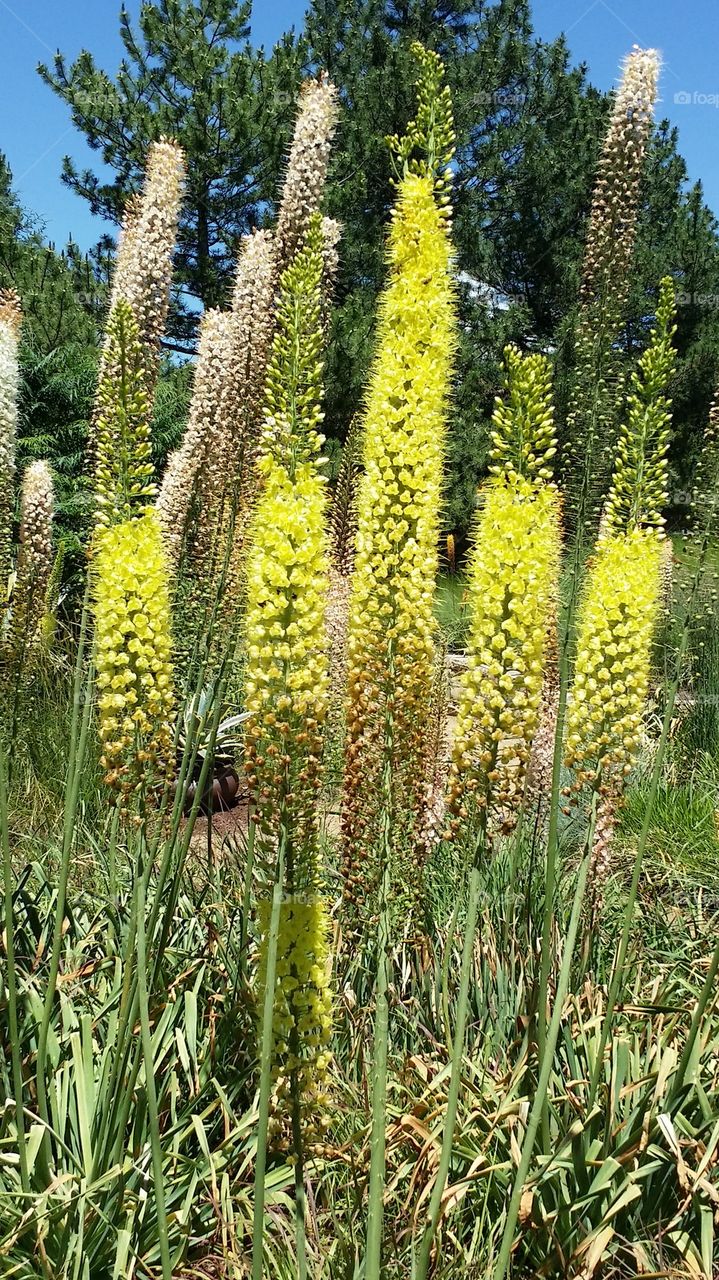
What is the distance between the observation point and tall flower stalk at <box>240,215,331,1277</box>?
1838 mm

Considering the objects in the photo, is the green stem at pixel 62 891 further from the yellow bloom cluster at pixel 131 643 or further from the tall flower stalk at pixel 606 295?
the tall flower stalk at pixel 606 295

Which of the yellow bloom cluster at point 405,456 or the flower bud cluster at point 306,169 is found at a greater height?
the flower bud cluster at point 306,169

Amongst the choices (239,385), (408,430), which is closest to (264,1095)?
(408,430)

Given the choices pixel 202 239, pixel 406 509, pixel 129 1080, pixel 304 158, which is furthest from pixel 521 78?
pixel 129 1080

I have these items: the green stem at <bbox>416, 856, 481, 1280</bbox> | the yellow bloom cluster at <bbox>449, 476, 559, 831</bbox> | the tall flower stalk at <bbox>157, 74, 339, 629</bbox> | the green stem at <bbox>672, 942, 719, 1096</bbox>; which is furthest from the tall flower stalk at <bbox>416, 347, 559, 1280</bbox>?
the tall flower stalk at <bbox>157, 74, 339, 629</bbox>

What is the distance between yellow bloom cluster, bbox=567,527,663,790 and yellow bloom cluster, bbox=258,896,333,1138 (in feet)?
3.85

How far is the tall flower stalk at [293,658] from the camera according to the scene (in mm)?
1838

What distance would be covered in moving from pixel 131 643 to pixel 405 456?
86 cm

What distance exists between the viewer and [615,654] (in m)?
2.92

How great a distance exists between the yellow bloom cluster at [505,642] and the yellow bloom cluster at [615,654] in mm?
769

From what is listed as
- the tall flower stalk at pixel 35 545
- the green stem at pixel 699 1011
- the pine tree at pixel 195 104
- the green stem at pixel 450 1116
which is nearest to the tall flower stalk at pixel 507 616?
the green stem at pixel 450 1116

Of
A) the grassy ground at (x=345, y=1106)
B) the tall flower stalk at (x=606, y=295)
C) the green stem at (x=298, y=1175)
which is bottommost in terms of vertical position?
the grassy ground at (x=345, y=1106)

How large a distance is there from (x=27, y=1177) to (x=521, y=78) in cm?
2049

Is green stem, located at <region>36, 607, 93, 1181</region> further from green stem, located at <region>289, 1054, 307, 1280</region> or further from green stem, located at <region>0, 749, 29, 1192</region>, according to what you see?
green stem, located at <region>289, 1054, 307, 1280</region>
